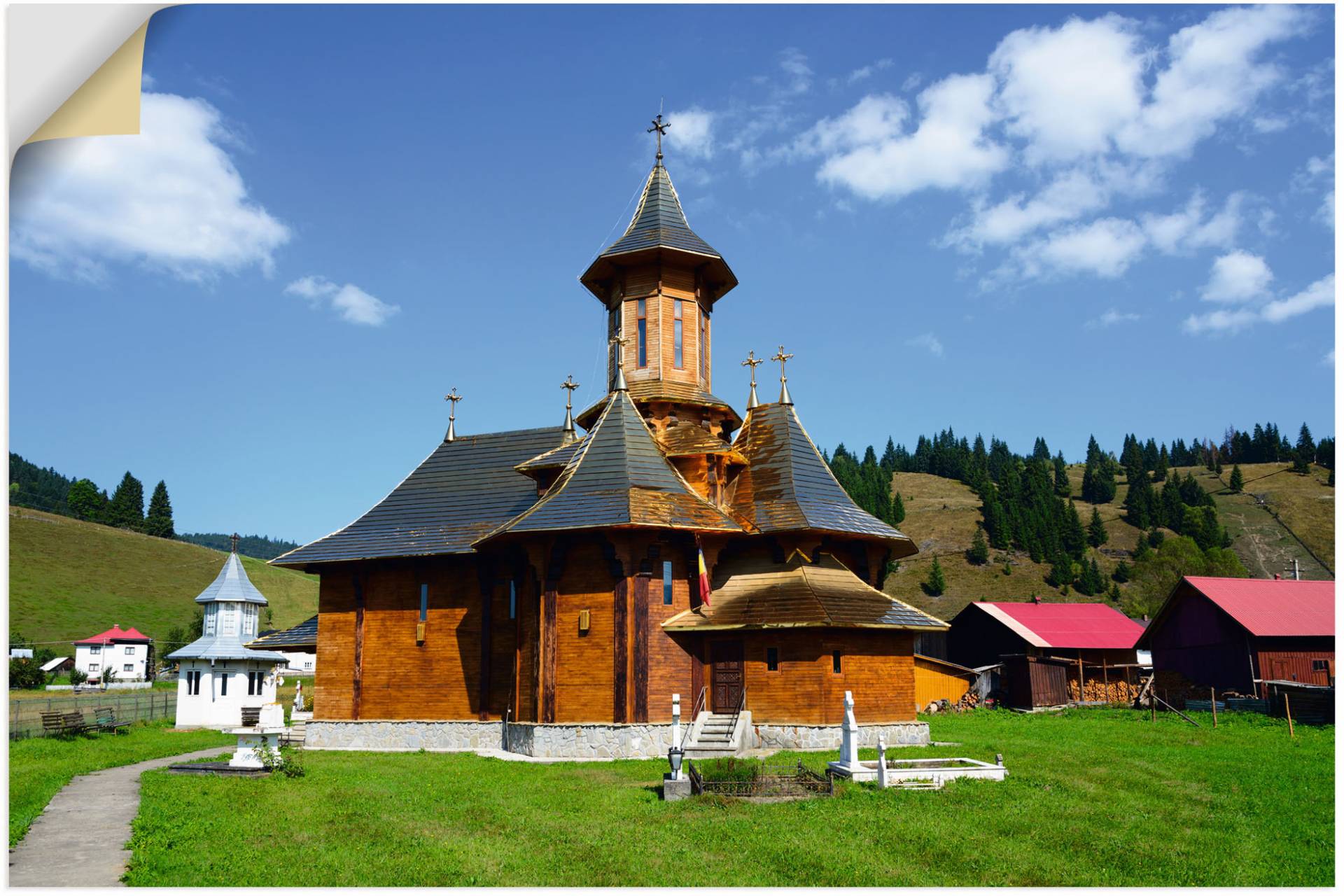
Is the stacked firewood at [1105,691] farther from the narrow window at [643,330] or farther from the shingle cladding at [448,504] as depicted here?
the shingle cladding at [448,504]

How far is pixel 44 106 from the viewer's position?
7.23 m

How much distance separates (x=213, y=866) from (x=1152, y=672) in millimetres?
40143

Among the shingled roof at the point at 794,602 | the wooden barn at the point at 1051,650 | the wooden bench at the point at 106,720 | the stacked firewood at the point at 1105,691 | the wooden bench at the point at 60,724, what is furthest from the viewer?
the stacked firewood at the point at 1105,691

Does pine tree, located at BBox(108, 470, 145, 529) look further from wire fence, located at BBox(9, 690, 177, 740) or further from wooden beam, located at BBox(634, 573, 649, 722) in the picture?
wooden beam, located at BBox(634, 573, 649, 722)

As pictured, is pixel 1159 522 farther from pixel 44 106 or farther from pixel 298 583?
pixel 44 106

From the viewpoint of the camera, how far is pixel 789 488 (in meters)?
28.0

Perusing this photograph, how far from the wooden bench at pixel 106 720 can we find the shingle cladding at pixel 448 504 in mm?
9601

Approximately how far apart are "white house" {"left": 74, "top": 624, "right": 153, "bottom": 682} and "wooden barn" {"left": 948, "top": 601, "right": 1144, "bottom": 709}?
71.3 meters

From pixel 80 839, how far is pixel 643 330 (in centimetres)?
2232

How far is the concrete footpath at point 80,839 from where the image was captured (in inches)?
414

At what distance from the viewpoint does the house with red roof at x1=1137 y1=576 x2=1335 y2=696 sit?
37.4m

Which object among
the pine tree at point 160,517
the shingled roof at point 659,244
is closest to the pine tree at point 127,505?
the pine tree at point 160,517

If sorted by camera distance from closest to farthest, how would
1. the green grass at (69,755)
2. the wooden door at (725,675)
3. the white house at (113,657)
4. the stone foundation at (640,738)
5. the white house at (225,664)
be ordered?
the green grass at (69,755) < the stone foundation at (640,738) < the wooden door at (725,675) < the white house at (225,664) < the white house at (113,657)

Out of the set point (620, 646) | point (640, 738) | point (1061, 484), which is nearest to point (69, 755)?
point (620, 646)
